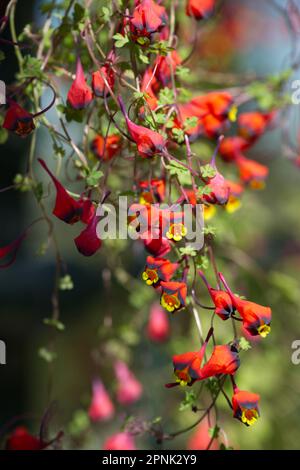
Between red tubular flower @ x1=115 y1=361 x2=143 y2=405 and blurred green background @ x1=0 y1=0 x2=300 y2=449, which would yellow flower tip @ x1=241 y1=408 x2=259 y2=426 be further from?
red tubular flower @ x1=115 y1=361 x2=143 y2=405

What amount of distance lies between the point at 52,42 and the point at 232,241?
59 cm

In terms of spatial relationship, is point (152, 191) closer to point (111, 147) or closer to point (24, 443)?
point (111, 147)

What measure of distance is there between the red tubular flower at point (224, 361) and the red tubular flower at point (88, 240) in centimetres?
14

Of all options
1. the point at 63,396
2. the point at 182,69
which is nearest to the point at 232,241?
the point at 182,69

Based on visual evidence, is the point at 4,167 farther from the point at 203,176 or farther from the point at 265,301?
the point at 203,176

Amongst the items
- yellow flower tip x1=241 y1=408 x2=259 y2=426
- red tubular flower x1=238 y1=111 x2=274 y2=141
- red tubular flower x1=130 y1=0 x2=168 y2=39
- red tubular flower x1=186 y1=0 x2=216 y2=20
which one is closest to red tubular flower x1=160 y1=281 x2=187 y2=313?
yellow flower tip x1=241 y1=408 x2=259 y2=426

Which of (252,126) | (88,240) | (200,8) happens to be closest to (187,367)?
(88,240)

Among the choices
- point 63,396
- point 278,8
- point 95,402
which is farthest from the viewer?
point 63,396

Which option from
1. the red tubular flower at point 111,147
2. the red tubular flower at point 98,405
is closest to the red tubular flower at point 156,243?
the red tubular flower at point 111,147

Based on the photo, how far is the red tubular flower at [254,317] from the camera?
2.07ft

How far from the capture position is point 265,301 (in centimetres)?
127

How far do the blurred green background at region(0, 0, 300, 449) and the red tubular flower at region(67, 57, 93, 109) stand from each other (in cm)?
24

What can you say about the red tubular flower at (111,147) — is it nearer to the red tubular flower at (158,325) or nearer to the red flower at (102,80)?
the red flower at (102,80)
